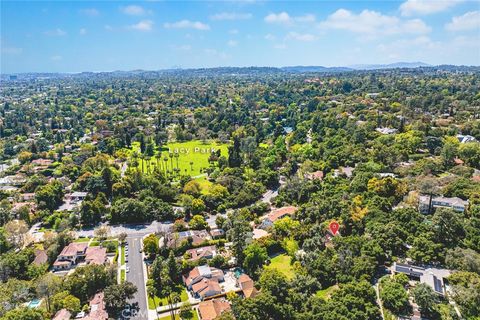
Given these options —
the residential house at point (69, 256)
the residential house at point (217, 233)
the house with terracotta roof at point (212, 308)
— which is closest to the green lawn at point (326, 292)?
the house with terracotta roof at point (212, 308)

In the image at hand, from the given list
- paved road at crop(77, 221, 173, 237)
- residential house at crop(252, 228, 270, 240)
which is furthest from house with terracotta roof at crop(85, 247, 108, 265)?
residential house at crop(252, 228, 270, 240)

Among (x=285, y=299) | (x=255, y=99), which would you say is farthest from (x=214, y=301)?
(x=255, y=99)

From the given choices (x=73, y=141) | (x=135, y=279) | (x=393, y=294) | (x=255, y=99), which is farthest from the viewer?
(x=255, y=99)

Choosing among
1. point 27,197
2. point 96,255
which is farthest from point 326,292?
point 27,197

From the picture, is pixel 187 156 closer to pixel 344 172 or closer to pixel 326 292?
pixel 344 172

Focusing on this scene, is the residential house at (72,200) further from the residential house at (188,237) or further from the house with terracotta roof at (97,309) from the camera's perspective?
the house with terracotta roof at (97,309)

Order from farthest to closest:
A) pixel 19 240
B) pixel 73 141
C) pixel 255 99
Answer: pixel 255 99, pixel 73 141, pixel 19 240

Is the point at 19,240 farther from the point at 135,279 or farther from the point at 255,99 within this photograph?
the point at 255,99
